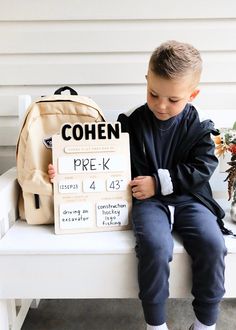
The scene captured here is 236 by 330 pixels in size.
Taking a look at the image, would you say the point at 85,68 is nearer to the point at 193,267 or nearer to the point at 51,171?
the point at 51,171

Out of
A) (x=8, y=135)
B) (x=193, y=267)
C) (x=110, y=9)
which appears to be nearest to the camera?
(x=193, y=267)

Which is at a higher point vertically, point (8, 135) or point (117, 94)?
point (117, 94)

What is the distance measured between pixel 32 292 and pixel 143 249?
0.35 metres

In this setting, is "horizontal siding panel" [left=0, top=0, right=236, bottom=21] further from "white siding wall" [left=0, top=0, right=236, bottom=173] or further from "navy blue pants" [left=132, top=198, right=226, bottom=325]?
"navy blue pants" [left=132, top=198, right=226, bottom=325]

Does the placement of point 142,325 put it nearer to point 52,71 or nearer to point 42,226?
point 42,226

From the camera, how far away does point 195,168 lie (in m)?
1.19

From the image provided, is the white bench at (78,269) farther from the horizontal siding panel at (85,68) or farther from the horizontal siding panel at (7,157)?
the horizontal siding panel at (85,68)

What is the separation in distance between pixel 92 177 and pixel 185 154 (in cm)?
32

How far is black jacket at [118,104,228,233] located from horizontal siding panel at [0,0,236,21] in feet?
1.54

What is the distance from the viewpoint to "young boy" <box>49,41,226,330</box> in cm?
103

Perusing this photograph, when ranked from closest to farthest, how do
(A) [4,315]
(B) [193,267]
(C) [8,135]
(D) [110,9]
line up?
1. (B) [193,267]
2. (A) [4,315]
3. (D) [110,9]
4. (C) [8,135]

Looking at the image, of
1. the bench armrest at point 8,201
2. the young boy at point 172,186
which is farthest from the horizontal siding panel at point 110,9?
the bench armrest at point 8,201

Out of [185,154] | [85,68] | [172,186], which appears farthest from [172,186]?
[85,68]

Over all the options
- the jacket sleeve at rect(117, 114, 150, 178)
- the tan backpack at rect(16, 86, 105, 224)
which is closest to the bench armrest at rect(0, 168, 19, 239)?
the tan backpack at rect(16, 86, 105, 224)
